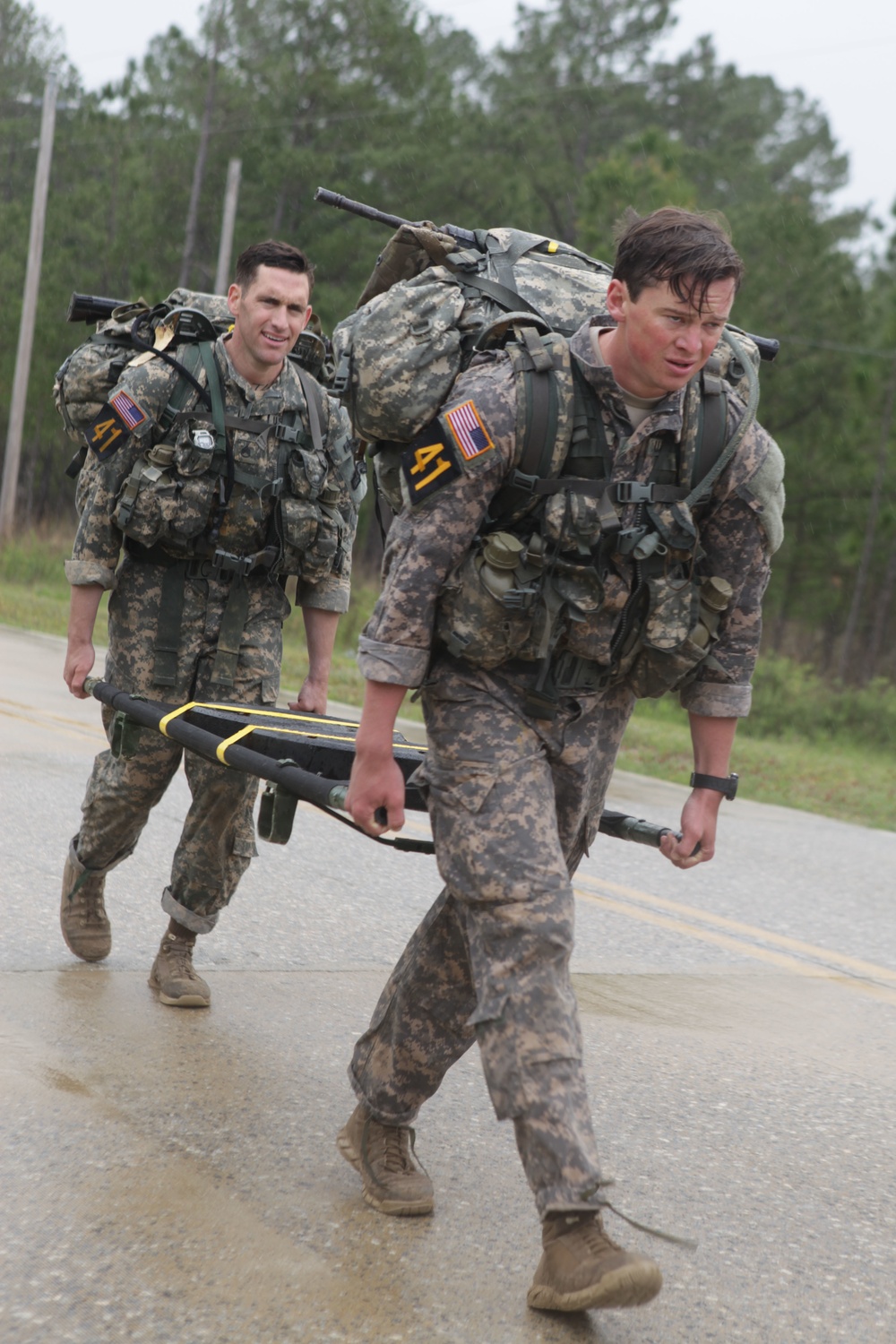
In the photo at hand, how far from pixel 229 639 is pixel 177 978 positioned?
102cm

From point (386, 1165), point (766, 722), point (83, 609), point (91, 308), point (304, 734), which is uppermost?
point (91, 308)

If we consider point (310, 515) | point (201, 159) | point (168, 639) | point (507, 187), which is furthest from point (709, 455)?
point (201, 159)

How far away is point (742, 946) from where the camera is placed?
6.59 m

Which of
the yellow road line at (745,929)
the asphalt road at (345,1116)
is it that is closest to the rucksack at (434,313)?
the asphalt road at (345,1116)

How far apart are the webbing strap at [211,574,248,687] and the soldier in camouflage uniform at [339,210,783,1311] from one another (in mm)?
1459

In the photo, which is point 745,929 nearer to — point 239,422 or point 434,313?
point 239,422

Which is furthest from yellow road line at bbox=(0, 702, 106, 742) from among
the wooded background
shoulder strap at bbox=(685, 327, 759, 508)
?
the wooded background

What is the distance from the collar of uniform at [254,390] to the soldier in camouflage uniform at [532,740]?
64.5 inches

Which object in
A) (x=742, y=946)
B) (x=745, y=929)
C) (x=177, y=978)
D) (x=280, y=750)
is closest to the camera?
(x=280, y=750)

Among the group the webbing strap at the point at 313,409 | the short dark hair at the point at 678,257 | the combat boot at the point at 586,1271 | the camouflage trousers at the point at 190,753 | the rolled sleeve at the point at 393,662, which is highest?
the short dark hair at the point at 678,257

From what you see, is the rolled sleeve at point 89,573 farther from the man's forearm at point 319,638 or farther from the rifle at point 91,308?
the rifle at point 91,308

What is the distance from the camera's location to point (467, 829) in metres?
3.17

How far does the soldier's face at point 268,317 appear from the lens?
468cm

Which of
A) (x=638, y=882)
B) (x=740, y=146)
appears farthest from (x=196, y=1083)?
(x=740, y=146)
